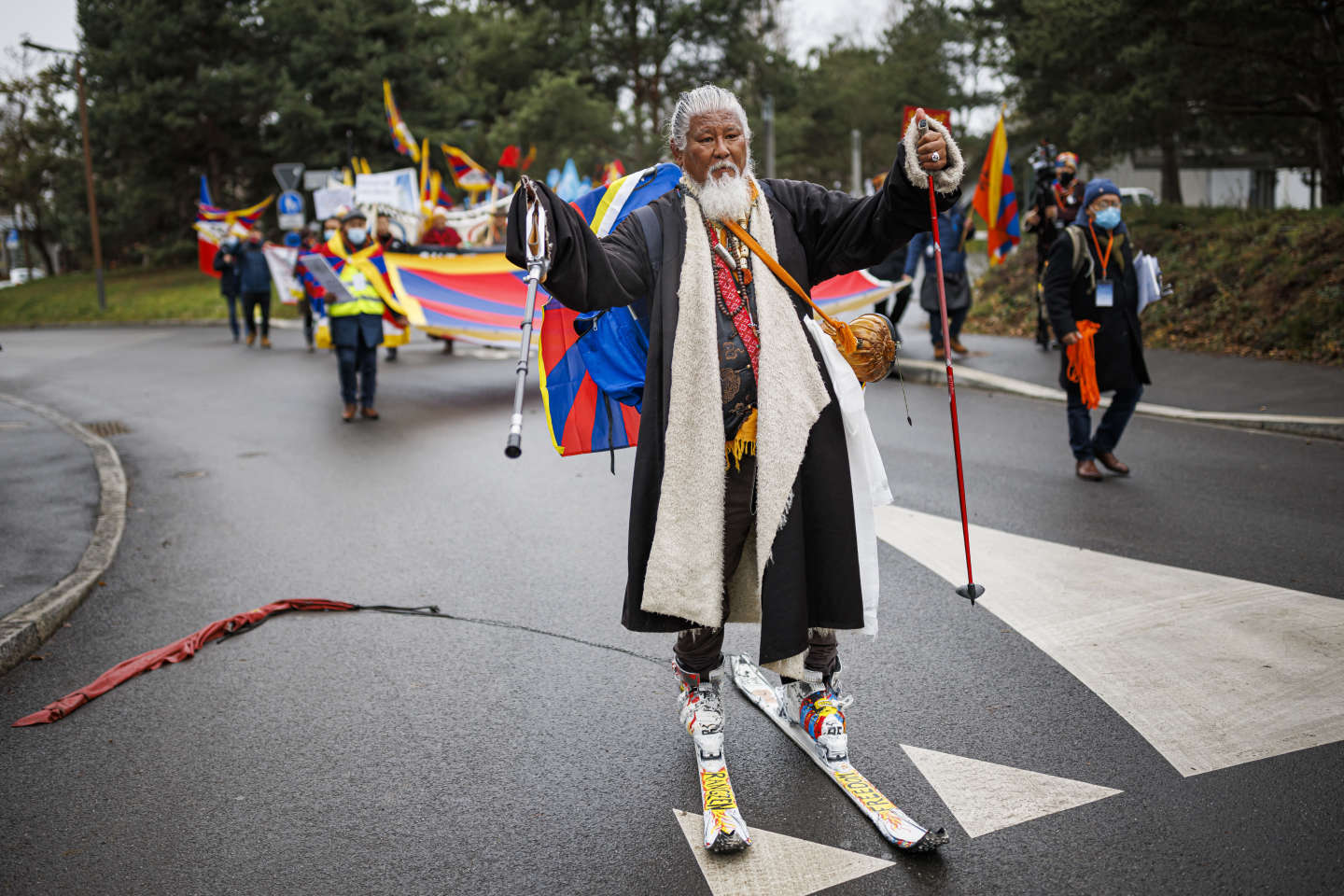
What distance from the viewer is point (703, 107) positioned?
3107 millimetres

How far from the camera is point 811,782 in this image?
10.7ft

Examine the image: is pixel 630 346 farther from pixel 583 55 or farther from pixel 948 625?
pixel 583 55

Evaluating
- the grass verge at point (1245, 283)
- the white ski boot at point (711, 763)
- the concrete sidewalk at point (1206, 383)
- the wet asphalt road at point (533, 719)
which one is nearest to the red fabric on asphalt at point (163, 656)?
the wet asphalt road at point (533, 719)

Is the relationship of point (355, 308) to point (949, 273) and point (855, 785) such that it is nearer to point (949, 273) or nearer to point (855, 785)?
point (949, 273)

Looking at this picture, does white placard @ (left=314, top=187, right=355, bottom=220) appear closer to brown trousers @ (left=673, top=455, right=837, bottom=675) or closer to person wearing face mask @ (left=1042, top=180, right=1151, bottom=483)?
person wearing face mask @ (left=1042, top=180, right=1151, bottom=483)

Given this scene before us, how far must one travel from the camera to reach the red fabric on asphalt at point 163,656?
3980 mm

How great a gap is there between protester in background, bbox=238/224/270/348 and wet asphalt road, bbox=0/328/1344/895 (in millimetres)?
10944

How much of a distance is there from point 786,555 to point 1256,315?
36.3 feet

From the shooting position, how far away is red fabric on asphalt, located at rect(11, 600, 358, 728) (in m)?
3.98

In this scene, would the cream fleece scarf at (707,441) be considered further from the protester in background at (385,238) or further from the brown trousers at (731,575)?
the protester in background at (385,238)

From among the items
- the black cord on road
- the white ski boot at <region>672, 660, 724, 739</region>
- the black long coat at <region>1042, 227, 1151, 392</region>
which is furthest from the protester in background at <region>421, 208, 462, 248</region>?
the white ski boot at <region>672, 660, 724, 739</region>

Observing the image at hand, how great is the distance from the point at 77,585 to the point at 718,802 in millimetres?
3802

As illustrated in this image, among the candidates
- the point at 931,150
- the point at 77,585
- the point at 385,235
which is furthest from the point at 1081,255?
the point at 385,235

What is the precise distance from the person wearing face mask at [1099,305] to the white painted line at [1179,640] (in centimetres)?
176
